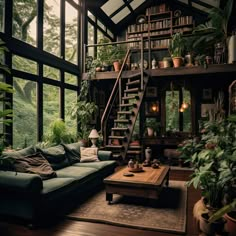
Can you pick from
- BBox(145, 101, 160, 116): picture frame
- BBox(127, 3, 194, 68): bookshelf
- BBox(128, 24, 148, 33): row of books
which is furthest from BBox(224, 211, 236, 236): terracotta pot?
BBox(128, 24, 148, 33): row of books

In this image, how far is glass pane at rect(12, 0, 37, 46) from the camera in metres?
4.46

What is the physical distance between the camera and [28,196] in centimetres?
267

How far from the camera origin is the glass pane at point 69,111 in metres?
6.42

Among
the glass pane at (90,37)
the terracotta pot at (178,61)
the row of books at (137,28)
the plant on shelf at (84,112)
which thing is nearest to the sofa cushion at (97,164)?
the plant on shelf at (84,112)


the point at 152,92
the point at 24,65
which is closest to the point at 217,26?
the point at 152,92

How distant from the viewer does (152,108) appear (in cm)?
793

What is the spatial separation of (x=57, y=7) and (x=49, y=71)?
1784mm

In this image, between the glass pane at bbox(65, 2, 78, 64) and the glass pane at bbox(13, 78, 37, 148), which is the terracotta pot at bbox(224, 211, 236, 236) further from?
the glass pane at bbox(65, 2, 78, 64)

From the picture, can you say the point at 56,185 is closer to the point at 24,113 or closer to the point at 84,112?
the point at 24,113

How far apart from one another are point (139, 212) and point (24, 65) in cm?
355

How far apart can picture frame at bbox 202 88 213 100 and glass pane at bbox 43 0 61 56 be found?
185 inches

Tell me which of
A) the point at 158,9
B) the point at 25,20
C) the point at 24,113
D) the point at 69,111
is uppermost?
the point at 158,9

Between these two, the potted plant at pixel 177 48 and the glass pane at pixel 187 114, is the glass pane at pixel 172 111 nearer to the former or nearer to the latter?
the glass pane at pixel 187 114

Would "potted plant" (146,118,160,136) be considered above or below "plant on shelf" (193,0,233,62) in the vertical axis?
below
